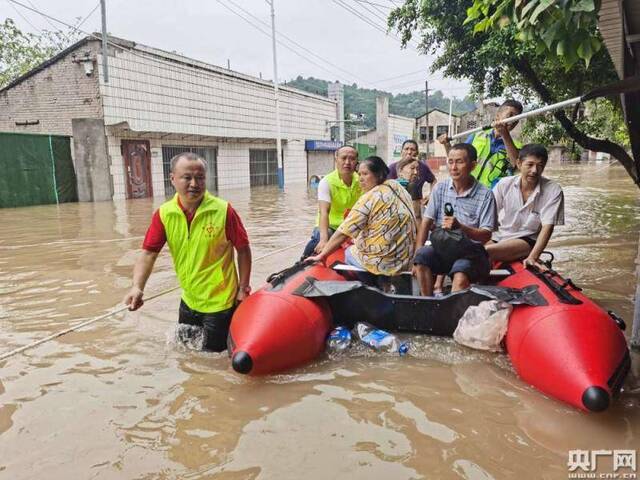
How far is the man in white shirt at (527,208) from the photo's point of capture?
4324 millimetres

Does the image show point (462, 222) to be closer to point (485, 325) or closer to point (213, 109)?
point (485, 325)

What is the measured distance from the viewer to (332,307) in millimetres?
4105

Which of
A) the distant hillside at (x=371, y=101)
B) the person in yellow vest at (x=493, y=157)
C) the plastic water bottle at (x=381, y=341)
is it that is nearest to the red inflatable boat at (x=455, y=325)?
the plastic water bottle at (x=381, y=341)

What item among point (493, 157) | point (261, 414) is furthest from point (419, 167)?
point (261, 414)

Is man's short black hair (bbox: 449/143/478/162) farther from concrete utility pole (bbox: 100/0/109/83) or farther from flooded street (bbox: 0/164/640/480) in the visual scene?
concrete utility pole (bbox: 100/0/109/83)

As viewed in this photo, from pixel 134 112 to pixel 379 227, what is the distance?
48.7ft

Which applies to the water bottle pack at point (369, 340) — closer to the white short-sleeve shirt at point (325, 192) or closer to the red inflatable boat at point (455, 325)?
the red inflatable boat at point (455, 325)

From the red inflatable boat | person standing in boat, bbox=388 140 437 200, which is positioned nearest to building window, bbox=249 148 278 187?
person standing in boat, bbox=388 140 437 200

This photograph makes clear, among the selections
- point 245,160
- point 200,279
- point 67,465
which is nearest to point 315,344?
point 200,279

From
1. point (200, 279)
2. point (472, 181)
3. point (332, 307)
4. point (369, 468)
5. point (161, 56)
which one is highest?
point (161, 56)

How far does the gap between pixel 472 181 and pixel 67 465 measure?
354 cm

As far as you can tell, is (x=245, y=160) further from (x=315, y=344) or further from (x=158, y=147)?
(x=315, y=344)

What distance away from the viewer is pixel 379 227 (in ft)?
13.4

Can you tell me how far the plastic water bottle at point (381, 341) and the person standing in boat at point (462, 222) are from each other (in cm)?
59
